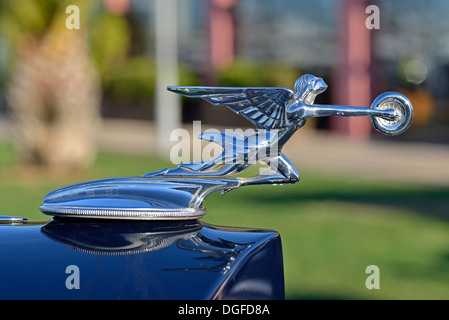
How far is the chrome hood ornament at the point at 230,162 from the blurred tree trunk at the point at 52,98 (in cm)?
945

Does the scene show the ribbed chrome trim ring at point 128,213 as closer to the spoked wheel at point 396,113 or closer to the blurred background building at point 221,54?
the spoked wheel at point 396,113

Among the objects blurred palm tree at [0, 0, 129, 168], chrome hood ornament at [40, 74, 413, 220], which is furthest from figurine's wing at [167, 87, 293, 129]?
blurred palm tree at [0, 0, 129, 168]

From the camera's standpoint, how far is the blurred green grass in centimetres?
506

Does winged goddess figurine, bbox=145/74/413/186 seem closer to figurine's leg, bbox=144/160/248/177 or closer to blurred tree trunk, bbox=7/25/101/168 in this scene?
figurine's leg, bbox=144/160/248/177

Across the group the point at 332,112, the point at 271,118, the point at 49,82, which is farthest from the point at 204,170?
the point at 49,82

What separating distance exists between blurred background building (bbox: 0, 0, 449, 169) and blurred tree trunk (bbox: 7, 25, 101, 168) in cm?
2

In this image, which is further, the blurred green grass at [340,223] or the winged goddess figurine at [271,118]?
the blurred green grass at [340,223]

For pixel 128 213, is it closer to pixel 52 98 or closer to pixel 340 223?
pixel 340 223

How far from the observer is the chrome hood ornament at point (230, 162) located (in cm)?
127

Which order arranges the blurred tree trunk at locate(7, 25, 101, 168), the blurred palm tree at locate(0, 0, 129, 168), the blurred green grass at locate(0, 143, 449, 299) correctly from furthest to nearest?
the blurred tree trunk at locate(7, 25, 101, 168) → the blurred palm tree at locate(0, 0, 129, 168) → the blurred green grass at locate(0, 143, 449, 299)

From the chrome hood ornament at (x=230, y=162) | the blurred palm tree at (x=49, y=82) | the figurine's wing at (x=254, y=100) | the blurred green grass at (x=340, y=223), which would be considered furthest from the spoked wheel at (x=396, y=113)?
the blurred palm tree at (x=49, y=82)

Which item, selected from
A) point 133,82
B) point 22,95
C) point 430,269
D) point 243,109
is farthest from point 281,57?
point 243,109

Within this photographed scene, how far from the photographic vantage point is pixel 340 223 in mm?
7145
